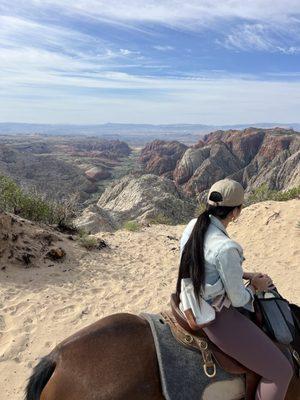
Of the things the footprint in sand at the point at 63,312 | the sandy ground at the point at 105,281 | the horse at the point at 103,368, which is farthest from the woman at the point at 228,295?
the footprint in sand at the point at 63,312

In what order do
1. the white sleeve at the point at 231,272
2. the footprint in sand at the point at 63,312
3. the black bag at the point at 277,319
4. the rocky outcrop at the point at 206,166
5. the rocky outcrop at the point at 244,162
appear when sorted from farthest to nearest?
the rocky outcrop at the point at 206,166
the rocky outcrop at the point at 244,162
the footprint in sand at the point at 63,312
the black bag at the point at 277,319
the white sleeve at the point at 231,272

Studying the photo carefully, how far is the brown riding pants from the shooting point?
8.54 feet

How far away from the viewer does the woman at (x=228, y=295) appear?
2.56 metres

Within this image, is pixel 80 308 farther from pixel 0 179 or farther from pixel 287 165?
pixel 287 165

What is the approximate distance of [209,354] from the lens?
2.68 m

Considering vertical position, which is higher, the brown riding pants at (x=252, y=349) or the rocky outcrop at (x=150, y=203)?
the brown riding pants at (x=252, y=349)

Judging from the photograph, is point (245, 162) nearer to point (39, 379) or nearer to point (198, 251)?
point (198, 251)

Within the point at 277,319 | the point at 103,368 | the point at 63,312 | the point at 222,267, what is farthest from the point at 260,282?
the point at 63,312

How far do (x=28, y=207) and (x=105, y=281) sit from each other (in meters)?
4.80

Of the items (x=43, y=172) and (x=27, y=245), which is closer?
(x=27, y=245)

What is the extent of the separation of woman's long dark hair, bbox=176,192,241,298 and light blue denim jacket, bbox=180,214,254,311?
0.11ft

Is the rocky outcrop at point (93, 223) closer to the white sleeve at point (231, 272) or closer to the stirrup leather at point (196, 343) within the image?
the stirrup leather at point (196, 343)

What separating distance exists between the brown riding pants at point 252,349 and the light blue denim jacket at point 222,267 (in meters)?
0.12

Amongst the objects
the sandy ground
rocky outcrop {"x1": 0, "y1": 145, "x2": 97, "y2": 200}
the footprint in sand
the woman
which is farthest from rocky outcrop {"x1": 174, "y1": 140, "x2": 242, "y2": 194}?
the woman
